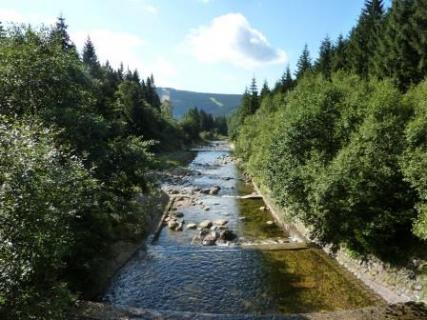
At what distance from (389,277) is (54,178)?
18619 millimetres

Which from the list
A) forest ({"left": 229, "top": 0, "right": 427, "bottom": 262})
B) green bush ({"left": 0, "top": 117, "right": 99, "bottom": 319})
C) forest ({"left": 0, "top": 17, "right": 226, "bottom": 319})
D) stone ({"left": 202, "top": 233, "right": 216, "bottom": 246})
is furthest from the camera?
stone ({"left": 202, "top": 233, "right": 216, "bottom": 246})

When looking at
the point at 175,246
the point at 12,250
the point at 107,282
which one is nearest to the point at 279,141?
the point at 175,246

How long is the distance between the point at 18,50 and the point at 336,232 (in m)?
24.0

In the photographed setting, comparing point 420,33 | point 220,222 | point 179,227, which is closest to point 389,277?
point 220,222

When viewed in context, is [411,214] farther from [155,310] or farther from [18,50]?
[18,50]

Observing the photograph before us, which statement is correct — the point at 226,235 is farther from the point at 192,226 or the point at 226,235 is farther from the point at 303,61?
the point at 303,61

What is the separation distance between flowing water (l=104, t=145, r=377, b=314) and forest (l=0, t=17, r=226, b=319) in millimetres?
2796

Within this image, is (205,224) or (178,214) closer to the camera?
(205,224)

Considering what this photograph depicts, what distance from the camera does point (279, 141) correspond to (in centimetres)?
3128

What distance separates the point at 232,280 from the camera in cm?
2366

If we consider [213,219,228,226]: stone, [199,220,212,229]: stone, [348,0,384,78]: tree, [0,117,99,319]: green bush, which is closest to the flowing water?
[199,220,212,229]: stone

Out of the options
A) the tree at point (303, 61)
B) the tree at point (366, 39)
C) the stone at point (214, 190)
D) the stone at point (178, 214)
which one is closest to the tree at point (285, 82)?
the tree at point (303, 61)

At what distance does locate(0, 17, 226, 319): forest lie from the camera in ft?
36.0

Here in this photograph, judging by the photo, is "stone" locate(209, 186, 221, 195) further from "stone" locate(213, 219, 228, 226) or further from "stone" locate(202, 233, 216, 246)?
"stone" locate(202, 233, 216, 246)
